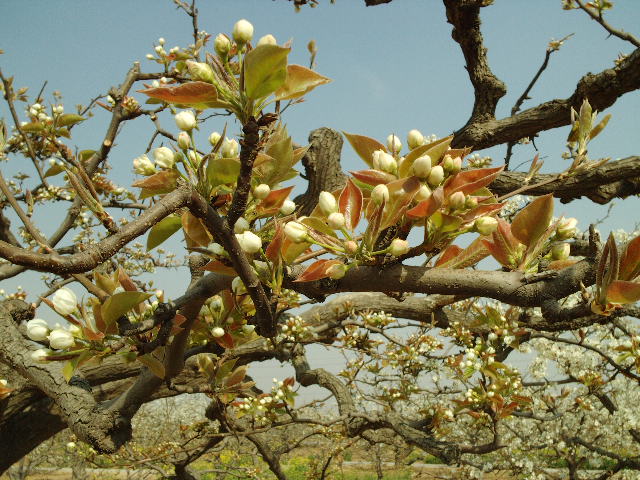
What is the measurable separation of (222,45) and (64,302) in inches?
21.8

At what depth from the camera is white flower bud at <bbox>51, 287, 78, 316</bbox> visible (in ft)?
2.74

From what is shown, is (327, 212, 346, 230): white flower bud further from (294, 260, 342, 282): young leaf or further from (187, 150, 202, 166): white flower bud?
(187, 150, 202, 166): white flower bud

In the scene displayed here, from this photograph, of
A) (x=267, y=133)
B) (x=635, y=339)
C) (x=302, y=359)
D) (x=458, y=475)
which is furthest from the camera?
(x=458, y=475)

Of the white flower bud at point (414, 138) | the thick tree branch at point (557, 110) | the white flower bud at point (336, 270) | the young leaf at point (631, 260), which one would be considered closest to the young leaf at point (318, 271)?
the white flower bud at point (336, 270)

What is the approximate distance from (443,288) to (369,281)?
0.13 m

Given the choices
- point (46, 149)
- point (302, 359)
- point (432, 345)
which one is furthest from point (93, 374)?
point (432, 345)

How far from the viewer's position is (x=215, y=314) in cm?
115

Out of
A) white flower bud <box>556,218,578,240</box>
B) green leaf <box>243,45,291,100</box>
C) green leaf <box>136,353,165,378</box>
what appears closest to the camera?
green leaf <box>243,45,291,100</box>

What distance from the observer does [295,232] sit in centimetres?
74

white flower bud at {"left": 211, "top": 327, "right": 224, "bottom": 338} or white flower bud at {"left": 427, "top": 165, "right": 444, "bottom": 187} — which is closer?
white flower bud at {"left": 427, "top": 165, "right": 444, "bottom": 187}

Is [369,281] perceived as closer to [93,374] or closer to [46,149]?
[93,374]

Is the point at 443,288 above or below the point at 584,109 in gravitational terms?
below

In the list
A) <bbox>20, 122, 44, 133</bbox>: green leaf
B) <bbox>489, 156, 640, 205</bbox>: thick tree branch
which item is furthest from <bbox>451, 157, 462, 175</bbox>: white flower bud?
<bbox>20, 122, 44, 133</bbox>: green leaf

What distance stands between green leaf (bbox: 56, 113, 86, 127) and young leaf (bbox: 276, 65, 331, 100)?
2.34m
